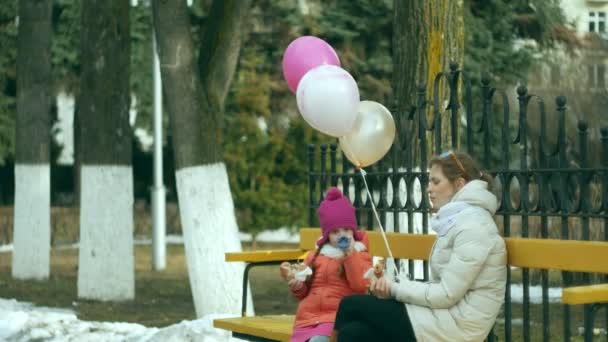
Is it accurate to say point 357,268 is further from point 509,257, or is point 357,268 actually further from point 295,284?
point 509,257

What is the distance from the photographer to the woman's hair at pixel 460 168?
22.4 ft

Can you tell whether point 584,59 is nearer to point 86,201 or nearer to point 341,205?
point 86,201

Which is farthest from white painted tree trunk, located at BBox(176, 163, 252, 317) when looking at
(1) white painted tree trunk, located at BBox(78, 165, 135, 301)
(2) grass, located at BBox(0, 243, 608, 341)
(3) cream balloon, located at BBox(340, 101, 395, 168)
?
(3) cream balloon, located at BBox(340, 101, 395, 168)

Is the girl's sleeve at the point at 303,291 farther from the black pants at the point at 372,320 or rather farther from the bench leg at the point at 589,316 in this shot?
the bench leg at the point at 589,316

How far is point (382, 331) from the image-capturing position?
22.3ft

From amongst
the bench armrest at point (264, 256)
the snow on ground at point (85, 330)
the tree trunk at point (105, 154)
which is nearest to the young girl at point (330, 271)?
the bench armrest at point (264, 256)

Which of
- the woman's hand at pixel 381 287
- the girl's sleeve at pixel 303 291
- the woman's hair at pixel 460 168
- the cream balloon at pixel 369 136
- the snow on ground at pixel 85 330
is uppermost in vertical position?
the cream balloon at pixel 369 136

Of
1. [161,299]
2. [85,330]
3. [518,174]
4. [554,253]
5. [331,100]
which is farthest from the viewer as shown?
[161,299]

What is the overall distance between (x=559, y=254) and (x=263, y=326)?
2.00m

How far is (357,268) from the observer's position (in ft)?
24.0

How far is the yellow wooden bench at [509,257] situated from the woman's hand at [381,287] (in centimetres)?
58

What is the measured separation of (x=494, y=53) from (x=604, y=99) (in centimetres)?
468

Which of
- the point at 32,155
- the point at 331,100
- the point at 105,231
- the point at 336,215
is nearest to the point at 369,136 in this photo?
the point at 331,100

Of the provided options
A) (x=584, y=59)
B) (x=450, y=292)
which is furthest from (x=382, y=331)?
(x=584, y=59)
